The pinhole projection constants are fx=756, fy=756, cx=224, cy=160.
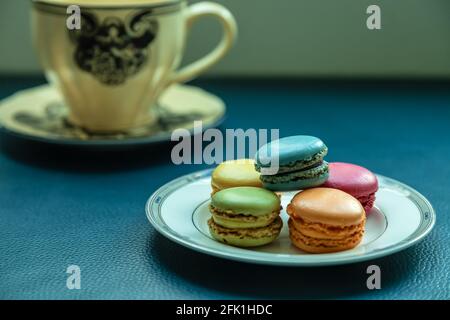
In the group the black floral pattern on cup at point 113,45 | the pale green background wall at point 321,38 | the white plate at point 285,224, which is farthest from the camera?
the pale green background wall at point 321,38

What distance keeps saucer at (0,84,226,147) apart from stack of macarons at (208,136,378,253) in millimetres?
207

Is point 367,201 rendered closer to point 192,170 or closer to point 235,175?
point 235,175

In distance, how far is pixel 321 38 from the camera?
3.34 feet

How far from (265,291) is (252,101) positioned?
480mm

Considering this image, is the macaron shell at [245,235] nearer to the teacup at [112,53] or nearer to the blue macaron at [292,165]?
the blue macaron at [292,165]

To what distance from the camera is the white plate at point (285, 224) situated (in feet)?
1.69

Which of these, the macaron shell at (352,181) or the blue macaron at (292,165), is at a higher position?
the blue macaron at (292,165)

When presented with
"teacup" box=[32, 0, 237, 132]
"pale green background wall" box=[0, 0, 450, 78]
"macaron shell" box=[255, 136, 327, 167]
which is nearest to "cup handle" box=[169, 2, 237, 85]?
"teacup" box=[32, 0, 237, 132]

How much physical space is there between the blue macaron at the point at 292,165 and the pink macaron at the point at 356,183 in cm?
2

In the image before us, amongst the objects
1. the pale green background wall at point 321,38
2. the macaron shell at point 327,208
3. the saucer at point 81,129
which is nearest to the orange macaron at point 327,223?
the macaron shell at point 327,208

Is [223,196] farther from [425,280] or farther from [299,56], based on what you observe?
[299,56]

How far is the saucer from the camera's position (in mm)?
778

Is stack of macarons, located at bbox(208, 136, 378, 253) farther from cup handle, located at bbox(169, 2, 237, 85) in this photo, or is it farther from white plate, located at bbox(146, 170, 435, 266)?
cup handle, located at bbox(169, 2, 237, 85)

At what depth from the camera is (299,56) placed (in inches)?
40.4
